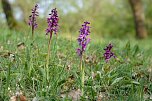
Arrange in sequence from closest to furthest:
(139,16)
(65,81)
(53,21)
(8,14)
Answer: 1. (53,21)
2. (65,81)
3. (8,14)
4. (139,16)

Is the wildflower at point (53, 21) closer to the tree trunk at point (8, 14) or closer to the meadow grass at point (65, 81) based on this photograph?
the meadow grass at point (65, 81)

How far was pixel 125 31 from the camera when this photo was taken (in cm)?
2981

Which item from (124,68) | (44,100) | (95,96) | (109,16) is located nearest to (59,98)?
(44,100)

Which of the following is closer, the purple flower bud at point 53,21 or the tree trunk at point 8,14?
the purple flower bud at point 53,21

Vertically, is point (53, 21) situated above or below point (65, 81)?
above

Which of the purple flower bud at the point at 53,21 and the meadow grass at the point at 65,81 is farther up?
the purple flower bud at the point at 53,21

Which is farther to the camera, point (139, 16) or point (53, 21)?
point (139, 16)

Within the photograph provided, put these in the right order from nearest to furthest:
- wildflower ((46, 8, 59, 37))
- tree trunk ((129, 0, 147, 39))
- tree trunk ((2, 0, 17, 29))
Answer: wildflower ((46, 8, 59, 37)) → tree trunk ((2, 0, 17, 29)) → tree trunk ((129, 0, 147, 39))

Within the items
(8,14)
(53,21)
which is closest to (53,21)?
(53,21)

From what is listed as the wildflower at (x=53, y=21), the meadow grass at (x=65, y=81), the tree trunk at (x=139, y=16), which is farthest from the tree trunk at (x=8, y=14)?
the wildflower at (x=53, y=21)

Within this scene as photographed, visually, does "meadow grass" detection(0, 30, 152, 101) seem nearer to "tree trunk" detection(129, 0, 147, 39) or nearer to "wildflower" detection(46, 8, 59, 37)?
"wildflower" detection(46, 8, 59, 37)

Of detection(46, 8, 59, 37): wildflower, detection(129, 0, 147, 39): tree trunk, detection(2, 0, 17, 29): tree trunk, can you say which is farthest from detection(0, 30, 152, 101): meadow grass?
detection(129, 0, 147, 39): tree trunk

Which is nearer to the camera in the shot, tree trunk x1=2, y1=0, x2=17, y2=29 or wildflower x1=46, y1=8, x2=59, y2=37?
wildflower x1=46, y1=8, x2=59, y2=37

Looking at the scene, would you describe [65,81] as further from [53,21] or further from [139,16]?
[139,16]
